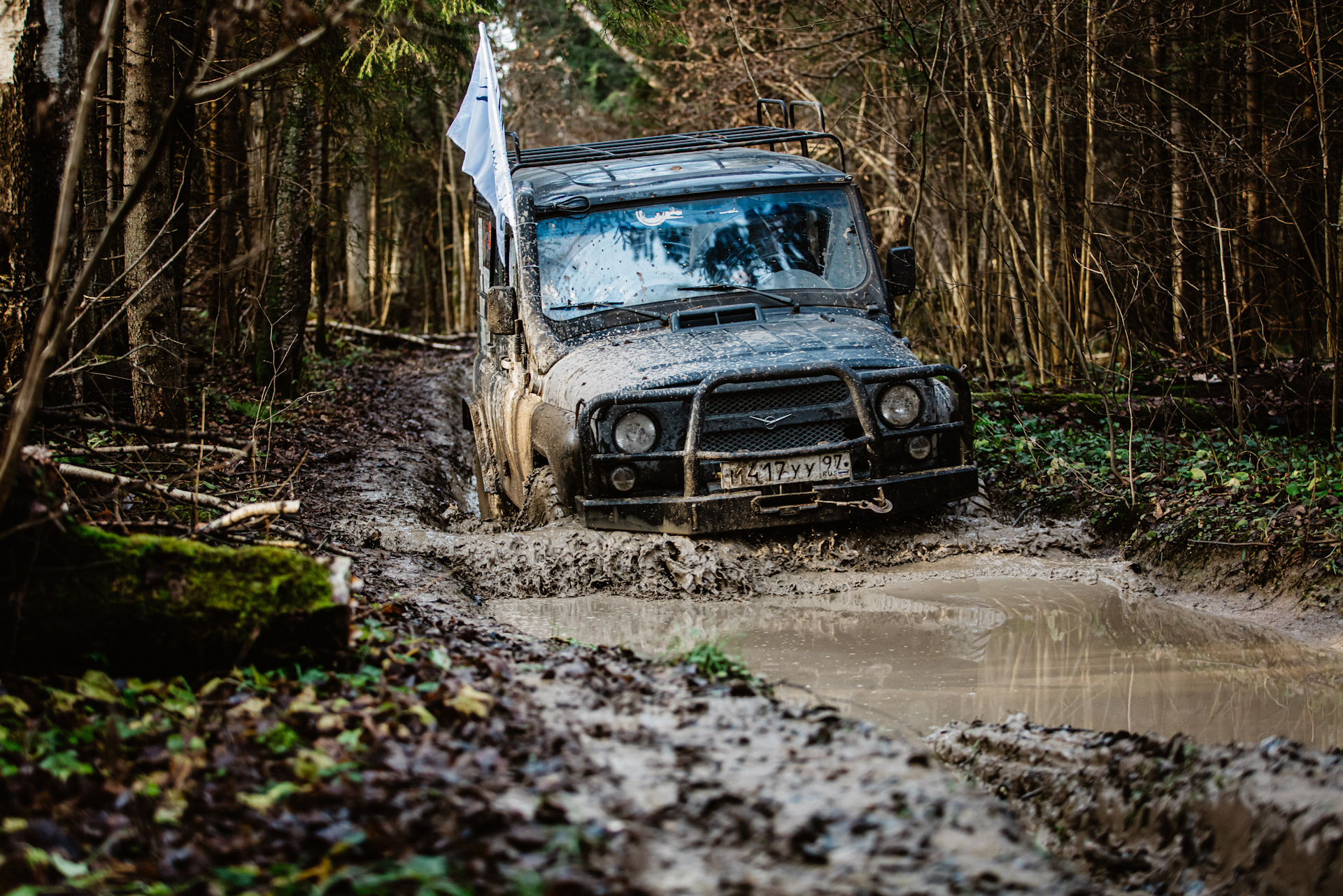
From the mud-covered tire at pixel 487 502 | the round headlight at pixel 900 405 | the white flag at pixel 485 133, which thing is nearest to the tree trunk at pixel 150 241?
the white flag at pixel 485 133

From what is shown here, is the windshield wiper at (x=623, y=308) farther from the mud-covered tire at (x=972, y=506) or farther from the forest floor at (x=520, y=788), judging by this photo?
the forest floor at (x=520, y=788)

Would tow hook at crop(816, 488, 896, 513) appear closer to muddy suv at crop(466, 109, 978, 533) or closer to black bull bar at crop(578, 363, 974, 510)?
muddy suv at crop(466, 109, 978, 533)

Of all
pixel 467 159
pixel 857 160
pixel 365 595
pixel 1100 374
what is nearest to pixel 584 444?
pixel 365 595

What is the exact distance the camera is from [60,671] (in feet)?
11.1

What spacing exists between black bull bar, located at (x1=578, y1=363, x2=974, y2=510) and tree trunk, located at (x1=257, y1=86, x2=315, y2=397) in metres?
6.45

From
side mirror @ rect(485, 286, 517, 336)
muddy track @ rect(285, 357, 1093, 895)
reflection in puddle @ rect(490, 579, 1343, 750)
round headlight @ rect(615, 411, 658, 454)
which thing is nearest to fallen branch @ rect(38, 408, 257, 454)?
muddy track @ rect(285, 357, 1093, 895)

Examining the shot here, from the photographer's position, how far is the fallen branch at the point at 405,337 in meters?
18.8

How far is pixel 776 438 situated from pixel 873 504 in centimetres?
61

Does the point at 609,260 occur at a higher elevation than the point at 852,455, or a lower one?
higher

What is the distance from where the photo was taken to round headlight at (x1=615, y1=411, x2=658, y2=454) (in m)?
5.59

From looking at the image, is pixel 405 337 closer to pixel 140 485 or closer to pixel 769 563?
pixel 769 563

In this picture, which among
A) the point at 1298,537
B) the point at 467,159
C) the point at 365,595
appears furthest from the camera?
the point at 467,159

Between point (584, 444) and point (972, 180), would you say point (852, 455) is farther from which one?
point (972, 180)

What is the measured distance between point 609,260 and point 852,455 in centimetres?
198
